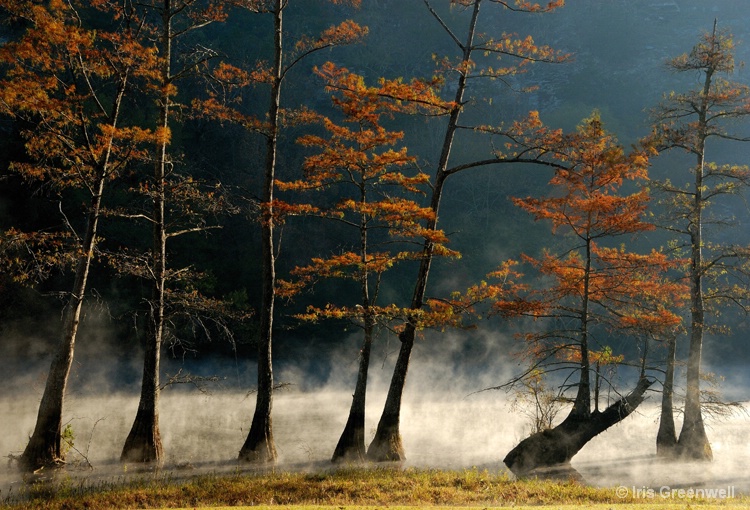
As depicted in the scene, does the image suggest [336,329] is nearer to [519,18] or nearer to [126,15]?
[126,15]

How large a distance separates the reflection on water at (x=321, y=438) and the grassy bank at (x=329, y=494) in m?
1.76

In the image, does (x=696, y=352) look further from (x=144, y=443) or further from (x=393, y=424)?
(x=144, y=443)

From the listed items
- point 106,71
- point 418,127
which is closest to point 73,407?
point 106,71

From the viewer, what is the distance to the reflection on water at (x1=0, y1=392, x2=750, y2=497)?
1405 centimetres

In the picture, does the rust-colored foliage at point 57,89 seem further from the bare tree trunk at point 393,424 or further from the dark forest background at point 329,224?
the bare tree trunk at point 393,424

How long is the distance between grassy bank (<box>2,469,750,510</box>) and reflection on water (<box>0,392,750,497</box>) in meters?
1.76

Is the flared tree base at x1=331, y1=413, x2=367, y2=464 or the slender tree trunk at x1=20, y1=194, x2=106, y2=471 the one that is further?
the flared tree base at x1=331, y1=413, x2=367, y2=464

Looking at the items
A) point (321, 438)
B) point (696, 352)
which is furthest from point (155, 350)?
point (696, 352)

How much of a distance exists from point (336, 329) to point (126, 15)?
76.1 ft

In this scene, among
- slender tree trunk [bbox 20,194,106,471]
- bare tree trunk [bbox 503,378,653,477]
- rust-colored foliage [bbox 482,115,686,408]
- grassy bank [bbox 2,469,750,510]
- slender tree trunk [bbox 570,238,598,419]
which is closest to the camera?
grassy bank [bbox 2,469,750,510]

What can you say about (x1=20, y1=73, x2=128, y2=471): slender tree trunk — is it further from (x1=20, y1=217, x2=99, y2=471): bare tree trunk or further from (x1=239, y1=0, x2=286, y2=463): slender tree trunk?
(x1=239, y1=0, x2=286, y2=463): slender tree trunk

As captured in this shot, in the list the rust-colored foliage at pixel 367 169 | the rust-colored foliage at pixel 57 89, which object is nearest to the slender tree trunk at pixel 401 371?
the rust-colored foliage at pixel 367 169

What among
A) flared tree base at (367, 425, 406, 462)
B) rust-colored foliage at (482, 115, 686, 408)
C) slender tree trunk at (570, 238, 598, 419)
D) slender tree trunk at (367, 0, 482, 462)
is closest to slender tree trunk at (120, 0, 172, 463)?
flared tree base at (367, 425, 406, 462)

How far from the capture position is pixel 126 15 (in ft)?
42.5
